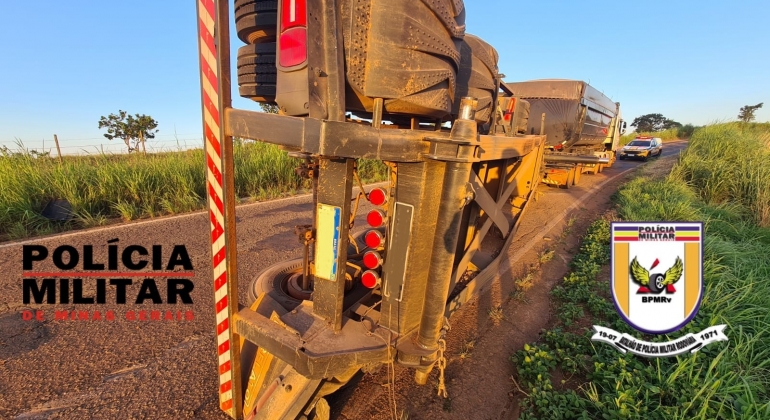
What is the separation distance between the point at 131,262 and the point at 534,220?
707cm

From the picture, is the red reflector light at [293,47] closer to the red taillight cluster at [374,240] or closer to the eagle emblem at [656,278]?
the red taillight cluster at [374,240]

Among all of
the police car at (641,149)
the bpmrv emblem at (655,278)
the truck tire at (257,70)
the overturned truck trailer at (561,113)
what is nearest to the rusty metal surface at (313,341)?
the truck tire at (257,70)

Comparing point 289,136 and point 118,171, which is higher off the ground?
point 289,136

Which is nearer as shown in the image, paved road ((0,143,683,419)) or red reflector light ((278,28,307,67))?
red reflector light ((278,28,307,67))

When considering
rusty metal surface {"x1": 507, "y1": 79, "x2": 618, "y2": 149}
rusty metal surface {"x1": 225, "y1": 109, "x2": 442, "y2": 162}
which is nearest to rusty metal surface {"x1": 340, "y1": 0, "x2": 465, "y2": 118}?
rusty metal surface {"x1": 225, "y1": 109, "x2": 442, "y2": 162}

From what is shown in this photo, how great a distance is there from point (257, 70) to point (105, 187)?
614cm

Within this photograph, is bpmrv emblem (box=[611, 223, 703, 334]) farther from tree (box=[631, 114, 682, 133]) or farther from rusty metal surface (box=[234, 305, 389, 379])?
tree (box=[631, 114, 682, 133])

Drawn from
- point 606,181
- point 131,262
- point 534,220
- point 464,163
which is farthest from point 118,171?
point 606,181

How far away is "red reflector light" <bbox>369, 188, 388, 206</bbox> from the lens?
6.82ft

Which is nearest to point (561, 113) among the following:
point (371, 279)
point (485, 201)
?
point (485, 201)

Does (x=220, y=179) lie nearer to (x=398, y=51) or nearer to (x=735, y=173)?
(x=398, y=51)

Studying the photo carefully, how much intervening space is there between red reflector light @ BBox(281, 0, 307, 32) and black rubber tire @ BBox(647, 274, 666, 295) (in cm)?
341

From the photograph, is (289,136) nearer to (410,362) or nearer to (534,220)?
(410,362)

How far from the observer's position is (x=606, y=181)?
39.4 ft
